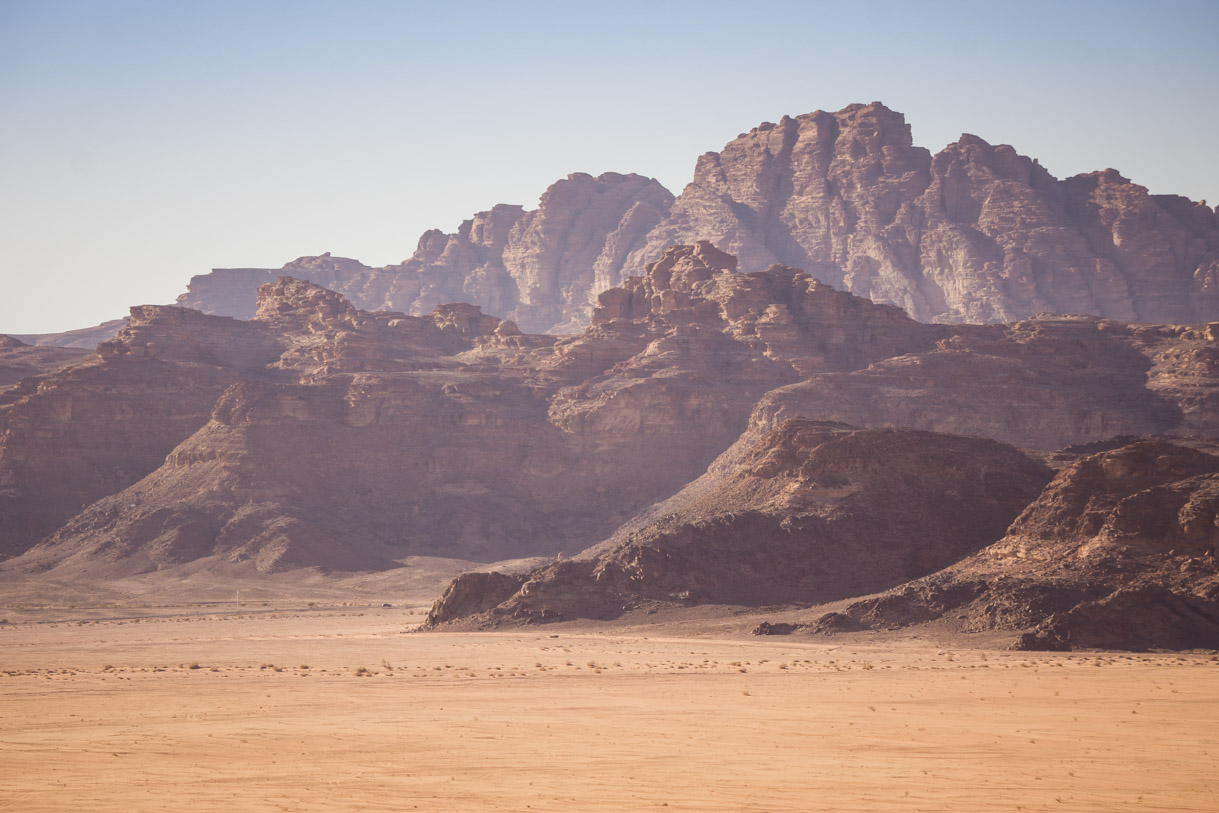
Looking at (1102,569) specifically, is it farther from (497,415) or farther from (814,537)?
(497,415)

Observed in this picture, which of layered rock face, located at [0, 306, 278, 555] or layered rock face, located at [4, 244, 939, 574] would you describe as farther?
layered rock face, located at [0, 306, 278, 555]

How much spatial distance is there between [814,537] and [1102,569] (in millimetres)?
18399

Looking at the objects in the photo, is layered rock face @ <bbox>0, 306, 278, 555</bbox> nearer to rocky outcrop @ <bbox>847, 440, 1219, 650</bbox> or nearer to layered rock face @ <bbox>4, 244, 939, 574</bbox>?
layered rock face @ <bbox>4, 244, 939, 574</bbox>

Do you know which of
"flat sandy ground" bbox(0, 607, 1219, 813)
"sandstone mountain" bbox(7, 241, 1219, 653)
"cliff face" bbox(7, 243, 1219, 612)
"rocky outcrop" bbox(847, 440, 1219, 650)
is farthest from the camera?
"cliff face" bbox(7, 243, 1219, 612)

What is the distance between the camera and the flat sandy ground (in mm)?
22422

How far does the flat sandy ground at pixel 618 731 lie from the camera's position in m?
22.4

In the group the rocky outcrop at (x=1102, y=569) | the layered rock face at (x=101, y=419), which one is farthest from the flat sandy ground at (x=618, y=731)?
the layered rock face at (x=101, y=419)

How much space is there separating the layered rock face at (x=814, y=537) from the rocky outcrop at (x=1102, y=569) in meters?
7.28

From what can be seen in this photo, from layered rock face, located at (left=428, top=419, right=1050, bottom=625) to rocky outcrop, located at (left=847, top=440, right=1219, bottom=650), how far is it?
7279mm

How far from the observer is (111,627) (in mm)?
76000

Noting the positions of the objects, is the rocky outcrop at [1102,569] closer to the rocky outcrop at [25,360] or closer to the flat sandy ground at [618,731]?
the flat sandy ground at [618,731]

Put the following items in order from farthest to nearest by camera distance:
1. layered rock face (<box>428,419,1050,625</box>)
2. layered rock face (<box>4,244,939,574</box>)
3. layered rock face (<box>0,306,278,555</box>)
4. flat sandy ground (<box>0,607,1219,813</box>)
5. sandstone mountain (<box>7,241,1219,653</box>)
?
1. layered rock face (<box>0,306,278,555</box>)
2. layered rock face (<box>4,244,939,574</box>)
3. sandstone mountain (<box>7,241,1219,653</box>)
4. layered rock face (<box>428,419,1050,625</box>)
5. flat sandy ground (<box>0,607,1219,813</box>)

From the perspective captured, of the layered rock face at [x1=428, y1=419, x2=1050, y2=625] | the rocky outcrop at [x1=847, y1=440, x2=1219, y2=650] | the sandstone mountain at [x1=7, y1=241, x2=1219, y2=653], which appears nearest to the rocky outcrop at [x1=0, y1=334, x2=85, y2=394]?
the sandstone mountain at [x1=7, y1=241, x2=1219, y2=653]

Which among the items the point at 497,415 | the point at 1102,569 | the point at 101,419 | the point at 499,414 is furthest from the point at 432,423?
the point at 1102,569
